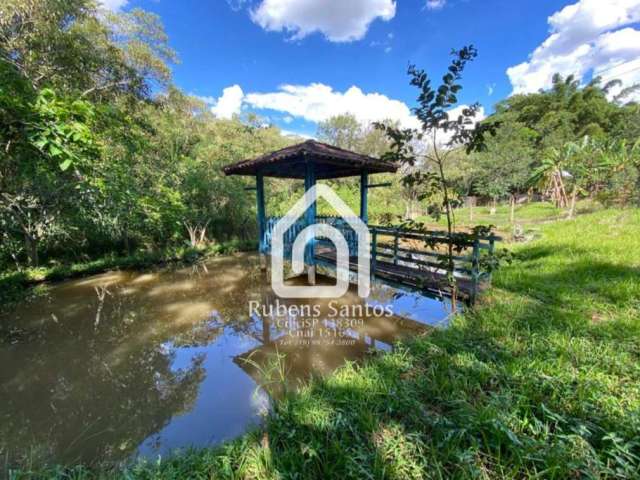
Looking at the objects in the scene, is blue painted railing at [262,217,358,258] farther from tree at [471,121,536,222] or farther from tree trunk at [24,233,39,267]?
tree at [471,121,536,222]

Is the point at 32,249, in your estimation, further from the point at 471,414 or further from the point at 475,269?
the point at 475,269

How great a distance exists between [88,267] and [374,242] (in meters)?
7.29

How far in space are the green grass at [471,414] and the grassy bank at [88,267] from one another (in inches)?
232

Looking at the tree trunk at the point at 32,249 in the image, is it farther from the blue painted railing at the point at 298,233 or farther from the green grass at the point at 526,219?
the green grass at the point at 526,219

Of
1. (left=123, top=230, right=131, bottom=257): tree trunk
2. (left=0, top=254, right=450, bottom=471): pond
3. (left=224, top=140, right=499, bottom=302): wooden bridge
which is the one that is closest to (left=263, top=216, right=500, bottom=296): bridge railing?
(left=224, top=140, right=499, bottom=302): wooden bridge

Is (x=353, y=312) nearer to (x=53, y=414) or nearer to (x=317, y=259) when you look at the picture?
(x=317, y=259)

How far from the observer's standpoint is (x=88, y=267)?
7016 millimetres

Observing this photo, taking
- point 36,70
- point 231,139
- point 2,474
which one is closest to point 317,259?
point 2,474

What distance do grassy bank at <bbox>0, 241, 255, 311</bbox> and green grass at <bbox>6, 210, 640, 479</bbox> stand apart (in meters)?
5.90

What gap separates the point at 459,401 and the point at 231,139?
1420 cm

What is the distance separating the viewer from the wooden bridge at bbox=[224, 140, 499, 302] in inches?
134

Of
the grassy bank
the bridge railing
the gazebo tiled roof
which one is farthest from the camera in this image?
the grassy bank

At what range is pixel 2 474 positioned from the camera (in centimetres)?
194

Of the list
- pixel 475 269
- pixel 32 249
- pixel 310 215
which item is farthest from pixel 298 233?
pixel 32 249
